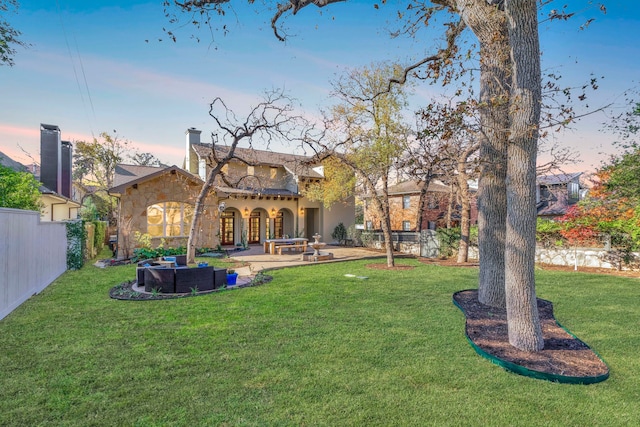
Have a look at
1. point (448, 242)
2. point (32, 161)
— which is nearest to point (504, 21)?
point (448, 242)

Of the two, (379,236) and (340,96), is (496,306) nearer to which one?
(340,96)

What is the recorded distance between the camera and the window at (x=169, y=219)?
1609 centimetres

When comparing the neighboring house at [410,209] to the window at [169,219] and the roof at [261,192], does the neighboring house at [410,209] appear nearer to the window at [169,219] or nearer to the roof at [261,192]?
the roof at [261,192]

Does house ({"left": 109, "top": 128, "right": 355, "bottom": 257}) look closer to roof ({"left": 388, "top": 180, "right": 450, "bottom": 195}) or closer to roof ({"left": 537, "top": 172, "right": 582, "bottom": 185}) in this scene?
roof ({"left": 388, "top": 180, "right": 450, "bottom": 195})

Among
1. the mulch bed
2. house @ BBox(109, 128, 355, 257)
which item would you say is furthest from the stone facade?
the mulch bed

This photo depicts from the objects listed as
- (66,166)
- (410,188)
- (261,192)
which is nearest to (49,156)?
(66,166)

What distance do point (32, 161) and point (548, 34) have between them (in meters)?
27.0

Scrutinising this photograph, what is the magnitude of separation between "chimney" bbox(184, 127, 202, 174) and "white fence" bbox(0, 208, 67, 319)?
12131 mm

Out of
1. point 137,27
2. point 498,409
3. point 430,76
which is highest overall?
point 137,27

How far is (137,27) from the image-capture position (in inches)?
378

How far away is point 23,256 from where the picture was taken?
6.87 metres

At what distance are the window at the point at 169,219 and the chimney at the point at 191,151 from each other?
216 inches

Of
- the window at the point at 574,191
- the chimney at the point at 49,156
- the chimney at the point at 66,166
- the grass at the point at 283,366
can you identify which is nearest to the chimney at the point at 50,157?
the chimney at the point at 49,156

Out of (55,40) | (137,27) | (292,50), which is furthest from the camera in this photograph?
(55,40)
